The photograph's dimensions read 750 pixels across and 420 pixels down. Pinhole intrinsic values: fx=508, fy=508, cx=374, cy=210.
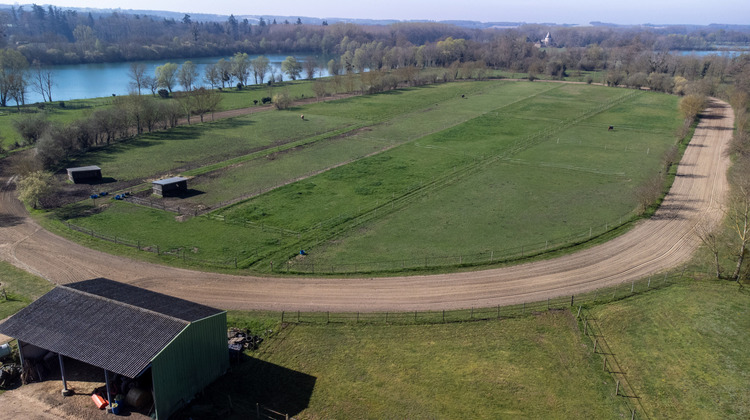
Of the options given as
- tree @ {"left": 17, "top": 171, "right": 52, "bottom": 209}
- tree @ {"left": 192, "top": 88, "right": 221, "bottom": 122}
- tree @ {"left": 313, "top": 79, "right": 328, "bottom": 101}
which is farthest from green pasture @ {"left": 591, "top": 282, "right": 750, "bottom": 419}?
tree @ {"left": 313, "top": 79, "right": 328, "bottom": 101}

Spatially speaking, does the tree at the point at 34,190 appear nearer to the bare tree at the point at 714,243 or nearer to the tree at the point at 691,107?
the bare tree at the point at 714,243

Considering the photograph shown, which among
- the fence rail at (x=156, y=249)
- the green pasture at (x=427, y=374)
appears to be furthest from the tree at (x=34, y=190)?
the green pasture at (x=427, y=374)

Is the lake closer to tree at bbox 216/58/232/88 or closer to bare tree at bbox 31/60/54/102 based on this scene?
bare tree at bbox 31/60/54/102

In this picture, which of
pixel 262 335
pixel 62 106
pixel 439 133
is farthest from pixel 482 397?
pixel 62 106

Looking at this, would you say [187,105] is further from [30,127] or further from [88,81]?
[88,81]

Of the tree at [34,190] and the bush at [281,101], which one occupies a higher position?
the bush at [281,101]

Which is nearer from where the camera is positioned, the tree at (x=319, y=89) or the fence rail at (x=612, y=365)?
the fence rail at (x=612, y=365)
